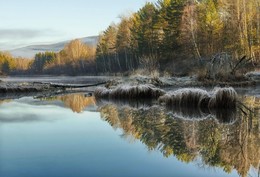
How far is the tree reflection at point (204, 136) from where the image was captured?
4062mm

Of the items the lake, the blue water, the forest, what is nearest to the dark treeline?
the forest

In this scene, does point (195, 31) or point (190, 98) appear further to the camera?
point (195, 31)

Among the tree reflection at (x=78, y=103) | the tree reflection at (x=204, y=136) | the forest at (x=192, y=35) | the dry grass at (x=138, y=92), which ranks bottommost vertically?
the tree reflection at (x=78, y=103)

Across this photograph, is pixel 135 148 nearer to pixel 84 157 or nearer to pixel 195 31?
pixel 84 157

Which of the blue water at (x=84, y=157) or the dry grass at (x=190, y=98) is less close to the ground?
the dry grass at (x=190, y=98)

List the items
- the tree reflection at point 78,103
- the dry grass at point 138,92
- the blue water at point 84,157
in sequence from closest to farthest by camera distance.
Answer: the blue water at point 84,157 < the tree reflection at point 78,103 < the dry grass at point 138,92

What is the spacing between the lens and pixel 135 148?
4.79 meters

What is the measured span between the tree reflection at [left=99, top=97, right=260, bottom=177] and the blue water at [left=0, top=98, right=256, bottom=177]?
0.52ft

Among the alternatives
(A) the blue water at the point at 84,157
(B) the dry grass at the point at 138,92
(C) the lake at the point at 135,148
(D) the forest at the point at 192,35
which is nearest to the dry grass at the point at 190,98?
(C) the lake at the point at 135,148

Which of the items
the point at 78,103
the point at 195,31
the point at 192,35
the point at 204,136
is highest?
the point at 195,31

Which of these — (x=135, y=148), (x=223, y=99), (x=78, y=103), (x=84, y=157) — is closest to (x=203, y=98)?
(x=223, y=99)

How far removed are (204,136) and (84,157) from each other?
202 cm

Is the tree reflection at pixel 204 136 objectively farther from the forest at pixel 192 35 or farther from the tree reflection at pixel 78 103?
the forest at pixel 192 35

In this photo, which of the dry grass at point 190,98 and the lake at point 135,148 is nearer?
the lake at point 135,148
